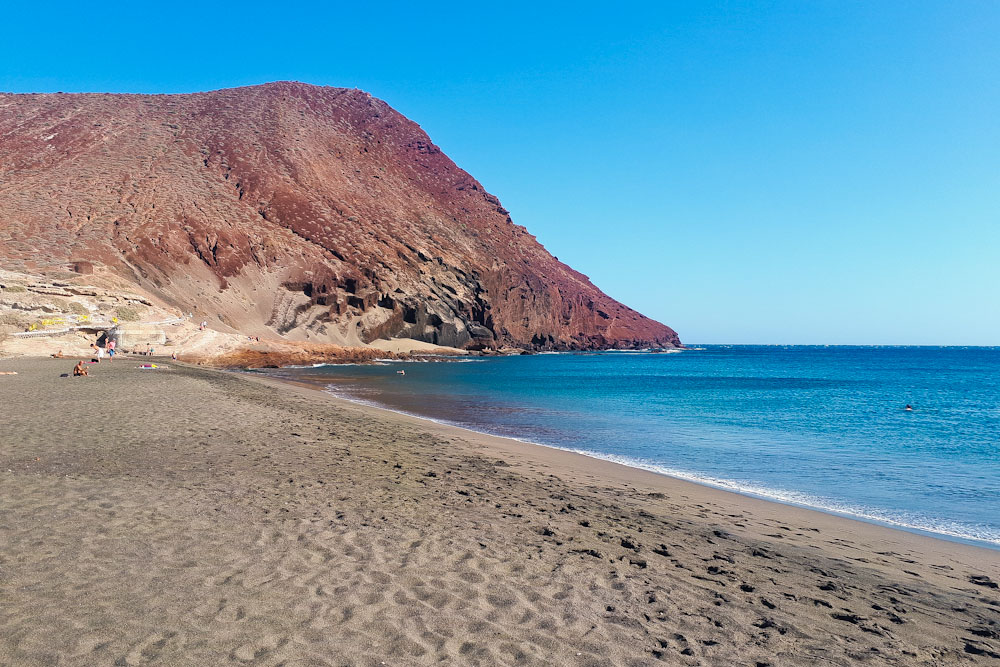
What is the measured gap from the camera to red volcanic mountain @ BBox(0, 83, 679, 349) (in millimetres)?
61000

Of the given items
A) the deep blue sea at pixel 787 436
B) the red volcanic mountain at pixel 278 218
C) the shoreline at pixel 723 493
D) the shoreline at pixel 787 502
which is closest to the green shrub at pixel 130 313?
the red volcanic mountain at pixel 278 218

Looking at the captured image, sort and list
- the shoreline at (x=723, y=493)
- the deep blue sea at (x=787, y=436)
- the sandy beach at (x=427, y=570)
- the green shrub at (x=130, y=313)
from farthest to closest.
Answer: the green shrub at (x=130, y=313)
the deep blue sea at (x=787, y=436)
the shoreline at (x=723, y=493)
the sandy beach at (x=427, y=570)

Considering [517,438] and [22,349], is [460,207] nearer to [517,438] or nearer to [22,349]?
[22,349]

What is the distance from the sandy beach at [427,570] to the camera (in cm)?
376

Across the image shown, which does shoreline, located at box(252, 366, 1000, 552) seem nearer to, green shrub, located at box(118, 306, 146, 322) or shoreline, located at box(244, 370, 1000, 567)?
shoreline, located at box(244, 370, 1000, 567)

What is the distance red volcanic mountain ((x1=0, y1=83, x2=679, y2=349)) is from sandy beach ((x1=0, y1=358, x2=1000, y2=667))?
5595cm

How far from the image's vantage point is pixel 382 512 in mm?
6844

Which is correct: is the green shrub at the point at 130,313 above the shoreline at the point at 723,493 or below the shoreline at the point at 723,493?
above

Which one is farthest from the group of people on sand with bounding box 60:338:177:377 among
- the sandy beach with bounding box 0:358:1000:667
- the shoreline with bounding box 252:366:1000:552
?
the shoreline with bounding box 252:366:1000:552

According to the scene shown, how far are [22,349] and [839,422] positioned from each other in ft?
135

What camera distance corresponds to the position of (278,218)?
7450 centimetres

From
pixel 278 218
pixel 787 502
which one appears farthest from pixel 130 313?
pixel 787 502

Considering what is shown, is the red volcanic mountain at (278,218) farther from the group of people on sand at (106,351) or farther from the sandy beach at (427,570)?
the sandy beach at (427,570)

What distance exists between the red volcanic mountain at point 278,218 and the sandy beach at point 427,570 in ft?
184
